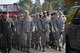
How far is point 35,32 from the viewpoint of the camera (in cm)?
1617

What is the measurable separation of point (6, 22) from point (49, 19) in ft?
8.60

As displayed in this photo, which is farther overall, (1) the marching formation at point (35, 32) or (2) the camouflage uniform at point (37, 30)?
(2) the camouflage uniform at point (37, 30)

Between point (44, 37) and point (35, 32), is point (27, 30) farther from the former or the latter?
point (35, 32)

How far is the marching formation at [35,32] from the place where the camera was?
14531mm

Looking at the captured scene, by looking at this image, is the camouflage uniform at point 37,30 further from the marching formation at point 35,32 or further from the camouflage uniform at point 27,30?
the camouflage uniform at point 27,30

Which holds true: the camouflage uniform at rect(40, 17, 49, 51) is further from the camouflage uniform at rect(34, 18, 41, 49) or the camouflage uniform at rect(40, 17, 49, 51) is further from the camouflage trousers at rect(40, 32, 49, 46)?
the camouflage uniform at rect(34, 18, 41, 49)

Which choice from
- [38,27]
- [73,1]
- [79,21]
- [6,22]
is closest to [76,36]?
[79,21]

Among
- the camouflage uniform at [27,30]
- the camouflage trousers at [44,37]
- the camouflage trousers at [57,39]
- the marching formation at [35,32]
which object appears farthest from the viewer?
the camouflage trousers at [57,39]

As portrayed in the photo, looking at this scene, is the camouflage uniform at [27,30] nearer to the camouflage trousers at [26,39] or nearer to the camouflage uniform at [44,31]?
the camouflage trousers at [26,39]

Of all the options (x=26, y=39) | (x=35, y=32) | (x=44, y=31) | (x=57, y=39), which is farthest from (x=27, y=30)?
(x=57, y=39)

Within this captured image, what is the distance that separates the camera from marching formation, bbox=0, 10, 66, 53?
1453 centimetres

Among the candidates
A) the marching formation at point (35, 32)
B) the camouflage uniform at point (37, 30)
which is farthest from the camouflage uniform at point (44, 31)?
the camouflage uniform at point (37, 30)

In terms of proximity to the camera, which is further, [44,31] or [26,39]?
[44,31]

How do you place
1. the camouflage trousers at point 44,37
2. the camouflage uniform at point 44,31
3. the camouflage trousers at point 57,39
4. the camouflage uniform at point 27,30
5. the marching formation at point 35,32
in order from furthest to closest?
1. the camouflage trousers at point 57,39
2. the camouflage trousers at point 44,37
3. the camouflage uniform at point 44,31
4. the camouflage uniform at point 27,30
5. the marching formation at point 35,32
